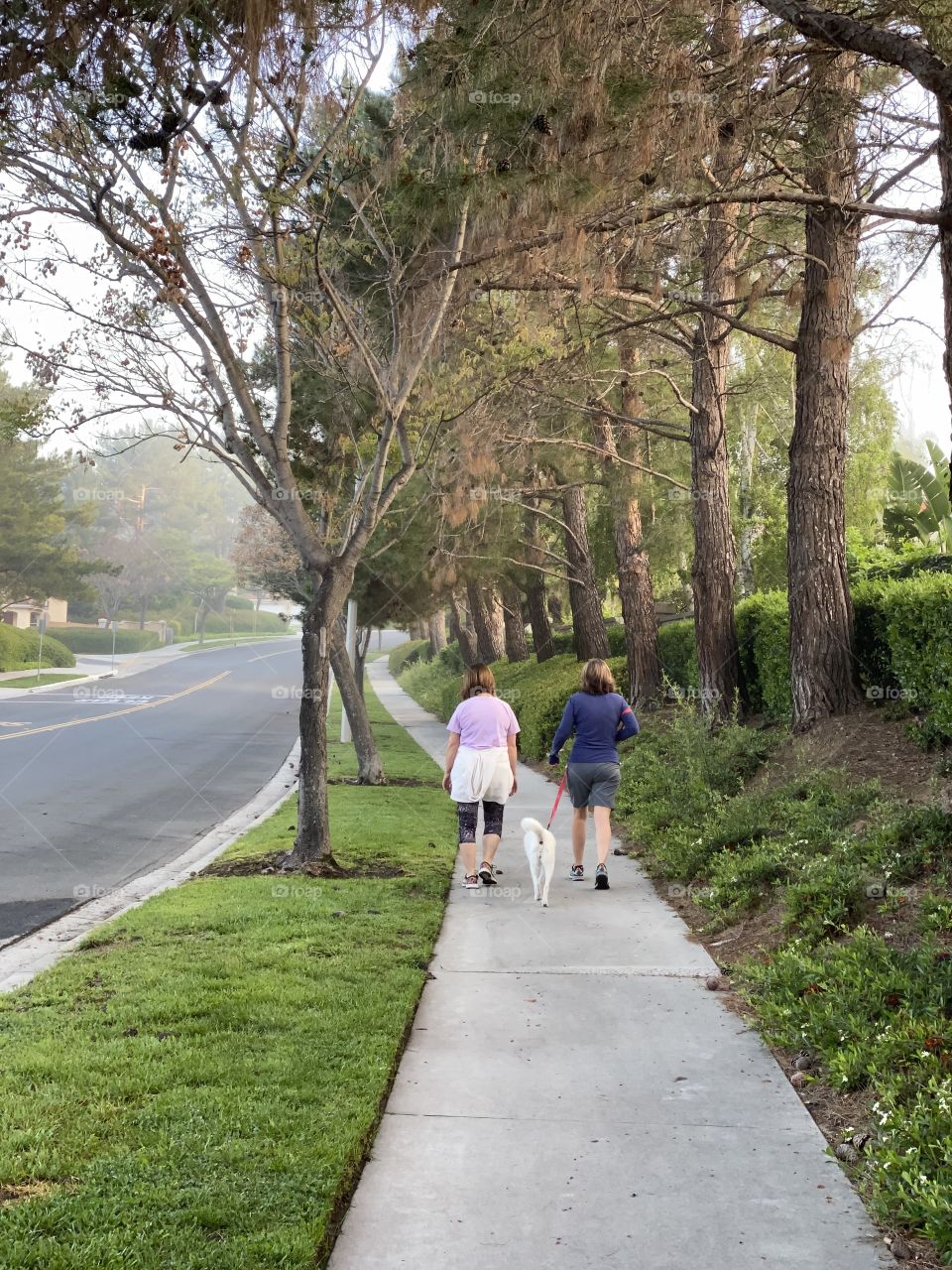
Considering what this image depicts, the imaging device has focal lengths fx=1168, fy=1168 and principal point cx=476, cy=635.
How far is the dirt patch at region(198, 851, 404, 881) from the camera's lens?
31.4 ft

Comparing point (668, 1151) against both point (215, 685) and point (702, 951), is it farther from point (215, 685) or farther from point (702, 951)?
point (215, 685)

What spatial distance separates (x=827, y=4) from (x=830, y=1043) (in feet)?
19.5

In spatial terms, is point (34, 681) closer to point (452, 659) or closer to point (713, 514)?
point (452, 659)

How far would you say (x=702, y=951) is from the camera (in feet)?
23.4

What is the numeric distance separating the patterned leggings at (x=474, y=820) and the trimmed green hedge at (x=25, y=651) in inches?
1637

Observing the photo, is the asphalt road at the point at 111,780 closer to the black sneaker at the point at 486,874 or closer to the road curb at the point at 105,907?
the road curb at the point at 105,907

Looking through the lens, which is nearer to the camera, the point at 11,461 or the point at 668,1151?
the point at 668,1151

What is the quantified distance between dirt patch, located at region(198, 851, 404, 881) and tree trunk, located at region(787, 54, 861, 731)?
4.12 m

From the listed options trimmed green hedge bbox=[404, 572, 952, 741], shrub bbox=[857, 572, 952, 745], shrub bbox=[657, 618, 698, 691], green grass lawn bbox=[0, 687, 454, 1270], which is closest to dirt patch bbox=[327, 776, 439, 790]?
trimmed green hedge bbox=[404, 572, 952, 741]

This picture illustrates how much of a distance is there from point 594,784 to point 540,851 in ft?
3.71

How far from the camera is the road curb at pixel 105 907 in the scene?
7160 mm

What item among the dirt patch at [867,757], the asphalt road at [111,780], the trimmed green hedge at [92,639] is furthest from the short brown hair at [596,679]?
the trimmed green hedge at [92,639]

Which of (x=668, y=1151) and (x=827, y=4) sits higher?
(x=827, y=4)

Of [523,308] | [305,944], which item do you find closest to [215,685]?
[523,308]
